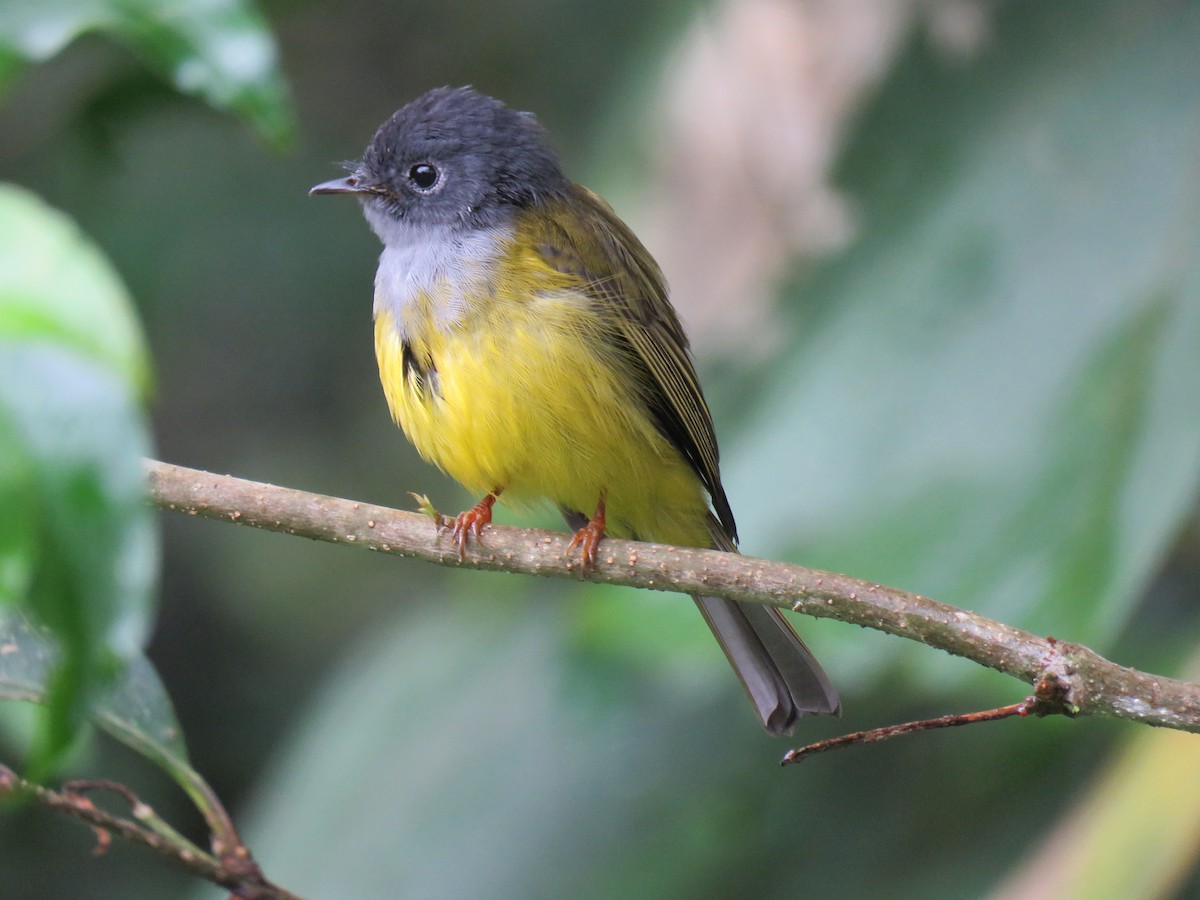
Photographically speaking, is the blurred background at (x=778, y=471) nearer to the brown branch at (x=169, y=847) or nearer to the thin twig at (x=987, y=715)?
the thin twig at (x=987, y=715)

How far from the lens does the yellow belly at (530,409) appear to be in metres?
3.11

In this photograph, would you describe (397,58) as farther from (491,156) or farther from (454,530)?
(454,530)

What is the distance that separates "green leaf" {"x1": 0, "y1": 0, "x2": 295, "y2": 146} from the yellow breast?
939mm

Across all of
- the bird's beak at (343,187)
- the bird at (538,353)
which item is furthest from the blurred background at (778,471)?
the bird's beak at (343,187)

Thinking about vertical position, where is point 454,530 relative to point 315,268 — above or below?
below

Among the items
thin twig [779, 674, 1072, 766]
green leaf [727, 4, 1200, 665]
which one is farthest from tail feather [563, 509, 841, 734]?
thin twig [779, 674, 1072, 766]

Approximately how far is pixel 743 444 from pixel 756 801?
100 cm

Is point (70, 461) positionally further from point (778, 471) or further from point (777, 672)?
point (778, 471)

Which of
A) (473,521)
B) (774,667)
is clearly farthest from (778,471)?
(473,521)

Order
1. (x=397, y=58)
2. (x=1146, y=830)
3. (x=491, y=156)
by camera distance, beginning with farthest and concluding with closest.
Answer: (x=397, y=58) → (x=491, y=156) → (x=1146, y=830)

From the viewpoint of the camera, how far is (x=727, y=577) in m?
2.28

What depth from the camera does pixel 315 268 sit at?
218 inches

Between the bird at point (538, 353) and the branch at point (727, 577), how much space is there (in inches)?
8.3

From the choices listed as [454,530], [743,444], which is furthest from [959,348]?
[454,530]
